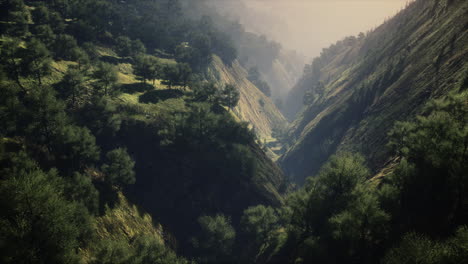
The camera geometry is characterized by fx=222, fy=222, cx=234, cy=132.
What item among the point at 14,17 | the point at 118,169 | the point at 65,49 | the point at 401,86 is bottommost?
the point at 118,169

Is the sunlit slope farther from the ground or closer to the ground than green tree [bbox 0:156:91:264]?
farther from the ground

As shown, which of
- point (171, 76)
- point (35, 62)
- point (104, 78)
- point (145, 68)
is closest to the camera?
point (35, 62)

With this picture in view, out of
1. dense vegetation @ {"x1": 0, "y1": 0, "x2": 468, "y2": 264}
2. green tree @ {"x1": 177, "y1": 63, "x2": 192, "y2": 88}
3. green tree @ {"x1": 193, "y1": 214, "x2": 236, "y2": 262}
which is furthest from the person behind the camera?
green tree @ {"x1": 177, "y1": 63, "x2": 192, "y2": 88}

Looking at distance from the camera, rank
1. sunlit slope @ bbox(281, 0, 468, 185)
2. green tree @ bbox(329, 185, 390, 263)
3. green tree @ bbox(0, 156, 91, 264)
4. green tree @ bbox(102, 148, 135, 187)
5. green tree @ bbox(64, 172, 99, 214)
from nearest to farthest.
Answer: green tree @ bbox(0, 156, 91, 264), green tree @ bbox(329, 185, 390, 263), green tree @ bbox(64, 172, 99, 214), green tree @ bbox(102, 148, 135, 187), sunlit slope @ bbox(281, 0, 468, 185)

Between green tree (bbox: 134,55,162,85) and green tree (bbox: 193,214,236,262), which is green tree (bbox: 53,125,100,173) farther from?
green tree (bbox: 134,55,162,85)

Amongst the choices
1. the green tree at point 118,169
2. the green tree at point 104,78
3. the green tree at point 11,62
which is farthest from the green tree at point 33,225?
the green tree at point 104,78

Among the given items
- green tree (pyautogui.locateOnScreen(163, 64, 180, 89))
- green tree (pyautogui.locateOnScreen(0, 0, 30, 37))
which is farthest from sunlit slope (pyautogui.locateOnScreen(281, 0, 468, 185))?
green tree (pyautogui.locateOnScreen(0, 0, 30, 37))

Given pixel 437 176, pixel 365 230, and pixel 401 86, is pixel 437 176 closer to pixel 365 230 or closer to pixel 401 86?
pixel 365 230

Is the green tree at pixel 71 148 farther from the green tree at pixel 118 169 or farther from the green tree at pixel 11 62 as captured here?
the green tree at pixel 11 62

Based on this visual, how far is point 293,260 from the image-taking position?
64.1 m

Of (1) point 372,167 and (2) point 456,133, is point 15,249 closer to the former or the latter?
(2) point 456,133

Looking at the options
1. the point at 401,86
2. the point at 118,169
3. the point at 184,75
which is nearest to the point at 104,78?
the point at 118,169

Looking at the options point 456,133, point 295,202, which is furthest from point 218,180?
point 456,133

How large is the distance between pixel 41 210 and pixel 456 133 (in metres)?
84.2
